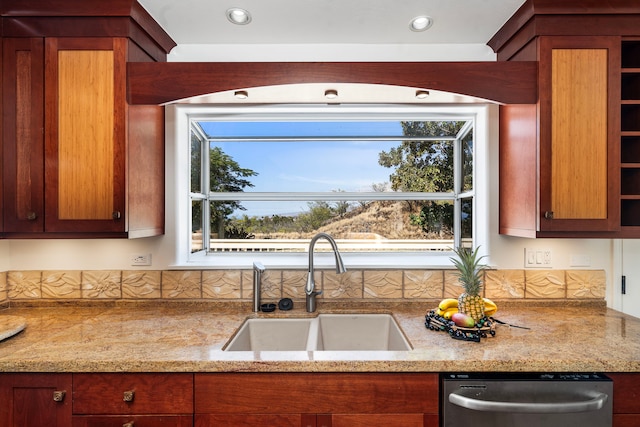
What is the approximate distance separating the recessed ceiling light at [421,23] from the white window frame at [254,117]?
418 mm

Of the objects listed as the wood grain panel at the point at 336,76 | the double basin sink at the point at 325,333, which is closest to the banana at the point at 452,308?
the double basin sink at the point at 325,333

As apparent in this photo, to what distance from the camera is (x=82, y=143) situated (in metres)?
1.59

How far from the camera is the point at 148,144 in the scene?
1.80 m

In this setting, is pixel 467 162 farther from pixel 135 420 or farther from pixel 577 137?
pixel 135 420

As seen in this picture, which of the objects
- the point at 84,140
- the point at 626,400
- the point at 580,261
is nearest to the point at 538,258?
the point at 580,261

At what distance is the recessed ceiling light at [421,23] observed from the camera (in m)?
1.75

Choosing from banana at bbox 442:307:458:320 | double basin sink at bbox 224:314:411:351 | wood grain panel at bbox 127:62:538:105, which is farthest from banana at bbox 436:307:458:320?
wood grain panel at bbox 127:62:538:105

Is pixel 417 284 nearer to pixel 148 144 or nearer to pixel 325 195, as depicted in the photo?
pixel 325 195

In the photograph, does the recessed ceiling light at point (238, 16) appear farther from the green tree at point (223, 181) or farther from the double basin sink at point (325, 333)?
the double basin sink at point (325, 333)

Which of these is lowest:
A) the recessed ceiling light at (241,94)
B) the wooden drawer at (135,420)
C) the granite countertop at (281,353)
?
the wooden drawer at (135,420)

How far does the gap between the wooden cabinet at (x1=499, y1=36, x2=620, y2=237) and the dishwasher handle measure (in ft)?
2.29

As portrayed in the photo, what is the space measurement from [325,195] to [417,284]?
31.7 inches

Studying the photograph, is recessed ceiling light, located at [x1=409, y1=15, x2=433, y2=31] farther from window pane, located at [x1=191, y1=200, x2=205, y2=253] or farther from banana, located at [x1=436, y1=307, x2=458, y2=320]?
window pane, located at [x1=191, y1=200, x2=205, y2=253]

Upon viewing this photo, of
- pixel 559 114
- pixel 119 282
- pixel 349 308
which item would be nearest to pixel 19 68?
pixel 119 282
